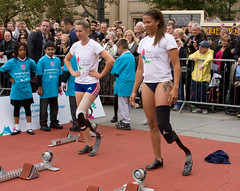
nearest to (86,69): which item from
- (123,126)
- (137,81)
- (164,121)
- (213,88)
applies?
(137,81)

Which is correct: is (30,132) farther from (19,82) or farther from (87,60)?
(87,60)

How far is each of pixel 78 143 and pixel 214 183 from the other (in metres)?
3.12

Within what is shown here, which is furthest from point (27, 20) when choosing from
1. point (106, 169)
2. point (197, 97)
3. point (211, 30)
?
point (106, 169)

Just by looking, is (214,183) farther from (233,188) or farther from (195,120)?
(195,120)

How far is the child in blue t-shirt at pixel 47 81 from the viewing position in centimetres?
876

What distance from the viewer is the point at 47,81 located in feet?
28.8

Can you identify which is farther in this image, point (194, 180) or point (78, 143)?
point (78, 143)

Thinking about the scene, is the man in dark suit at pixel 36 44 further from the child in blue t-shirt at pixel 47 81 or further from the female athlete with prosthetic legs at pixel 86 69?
the female athlete with prosthetic legs at pixel 86 69

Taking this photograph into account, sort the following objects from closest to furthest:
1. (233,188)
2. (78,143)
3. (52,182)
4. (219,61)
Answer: (233,188)
(52,182)
(78,143)
(219,61)

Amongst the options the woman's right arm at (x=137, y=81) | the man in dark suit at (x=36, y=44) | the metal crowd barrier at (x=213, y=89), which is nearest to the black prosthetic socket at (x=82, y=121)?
the woman's right arm at (x=137, y=81)

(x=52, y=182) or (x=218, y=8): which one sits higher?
(x=218, y=8)

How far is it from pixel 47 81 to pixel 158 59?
3903 mm

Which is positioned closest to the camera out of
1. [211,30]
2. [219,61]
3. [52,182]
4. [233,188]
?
[233,188]

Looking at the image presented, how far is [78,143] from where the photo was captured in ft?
25.0
